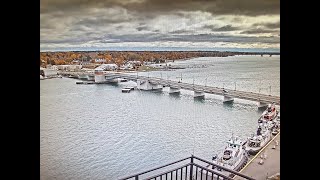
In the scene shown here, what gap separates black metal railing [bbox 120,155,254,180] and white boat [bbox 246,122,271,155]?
1.06 feet

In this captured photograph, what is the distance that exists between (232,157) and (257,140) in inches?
11.1

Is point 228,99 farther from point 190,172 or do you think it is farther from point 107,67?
point 107,67

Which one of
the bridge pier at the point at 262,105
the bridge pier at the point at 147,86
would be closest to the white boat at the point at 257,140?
the bridge pier at the point at 262,105

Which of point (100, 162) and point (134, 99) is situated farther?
point (134, 99)

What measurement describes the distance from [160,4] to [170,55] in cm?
52

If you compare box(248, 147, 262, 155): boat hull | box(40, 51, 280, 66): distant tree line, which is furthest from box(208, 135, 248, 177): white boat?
box(40, 51, 280, 66): distant tree line

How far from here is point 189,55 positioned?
10.6 feet

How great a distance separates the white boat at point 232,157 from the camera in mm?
2912

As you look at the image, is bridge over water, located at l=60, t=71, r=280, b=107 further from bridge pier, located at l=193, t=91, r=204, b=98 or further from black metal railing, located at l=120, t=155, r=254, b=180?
black metal railing, located at l=120, t=155, r=254, b=180

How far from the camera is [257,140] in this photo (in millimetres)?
2963

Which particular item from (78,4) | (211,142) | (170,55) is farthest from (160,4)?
(211,142)

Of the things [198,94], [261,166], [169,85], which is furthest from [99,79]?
[261,166]

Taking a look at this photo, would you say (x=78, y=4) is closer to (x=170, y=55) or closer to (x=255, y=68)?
(x=170, y=55)

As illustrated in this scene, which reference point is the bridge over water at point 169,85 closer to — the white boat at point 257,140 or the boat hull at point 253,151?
the white boat at point 257,140
